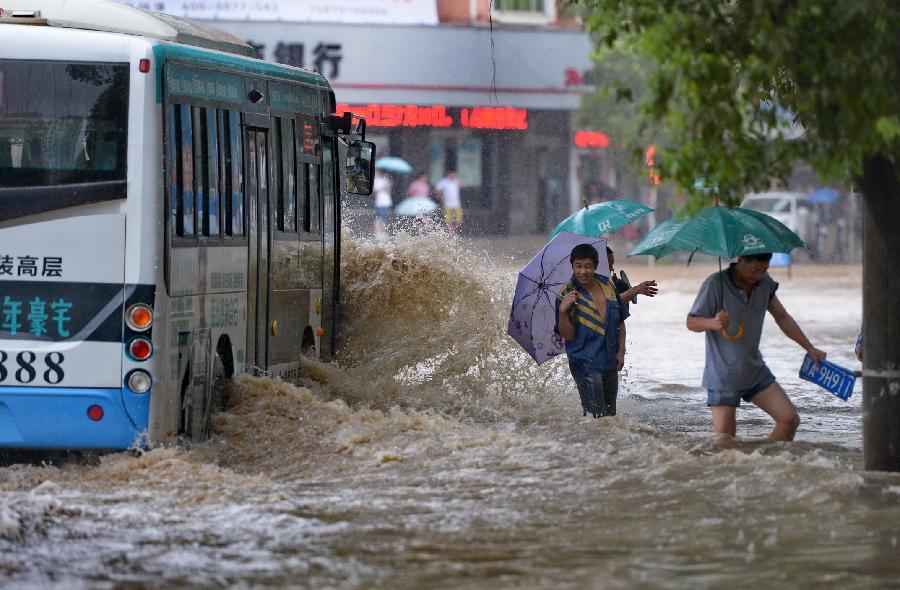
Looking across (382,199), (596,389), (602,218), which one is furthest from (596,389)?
(382,199)

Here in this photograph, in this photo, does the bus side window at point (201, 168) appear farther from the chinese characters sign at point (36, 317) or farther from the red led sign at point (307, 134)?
the red led sign at point (307, 134)

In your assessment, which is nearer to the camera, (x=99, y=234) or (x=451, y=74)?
(x=99, y=234)

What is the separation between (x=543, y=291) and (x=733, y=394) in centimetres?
224

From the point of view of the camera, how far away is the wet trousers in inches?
463

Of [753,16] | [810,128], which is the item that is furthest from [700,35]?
[810,128]

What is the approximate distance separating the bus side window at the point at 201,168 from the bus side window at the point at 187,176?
8 cm

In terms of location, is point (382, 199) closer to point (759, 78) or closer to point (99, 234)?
point (99, 234)

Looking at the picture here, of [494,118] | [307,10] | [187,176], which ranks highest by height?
[307,10]

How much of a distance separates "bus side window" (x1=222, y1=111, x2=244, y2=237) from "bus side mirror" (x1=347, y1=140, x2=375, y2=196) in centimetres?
326

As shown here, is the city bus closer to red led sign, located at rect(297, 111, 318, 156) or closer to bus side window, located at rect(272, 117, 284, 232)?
bus side window, located at rect(272, 117, 284, 232)

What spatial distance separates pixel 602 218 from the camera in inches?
483

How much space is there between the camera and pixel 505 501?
937 centimetres

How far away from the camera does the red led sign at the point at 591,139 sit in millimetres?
43688

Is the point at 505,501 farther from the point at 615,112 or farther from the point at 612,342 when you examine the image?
the point at 615,112
